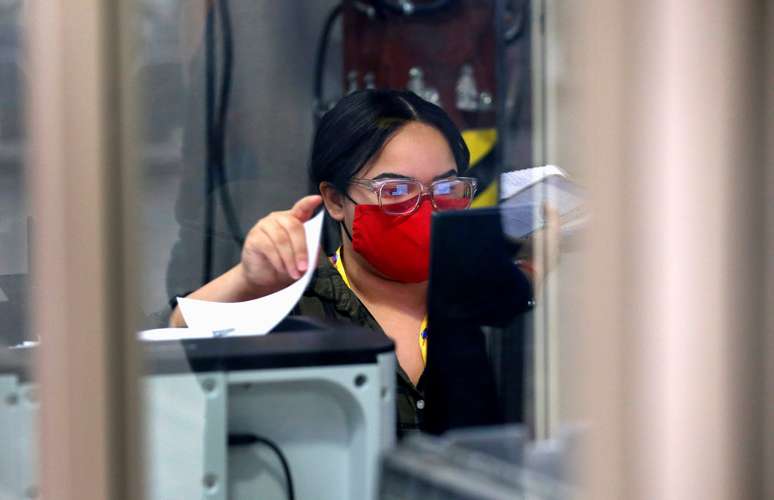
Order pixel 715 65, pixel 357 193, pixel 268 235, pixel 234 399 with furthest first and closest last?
pixel 357 193, pixel 268 235, pixel 234 399, pixel 715 65

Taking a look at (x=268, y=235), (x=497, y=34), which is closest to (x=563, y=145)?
(x=268, y=235)

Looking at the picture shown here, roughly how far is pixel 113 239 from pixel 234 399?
0.33 metres

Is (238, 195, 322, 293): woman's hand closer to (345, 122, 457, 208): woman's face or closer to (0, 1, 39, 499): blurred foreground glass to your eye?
(345, 122, 457, 208): woman's face

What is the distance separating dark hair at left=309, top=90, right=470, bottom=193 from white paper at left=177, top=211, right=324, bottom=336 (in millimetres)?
371

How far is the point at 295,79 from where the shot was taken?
2801mm

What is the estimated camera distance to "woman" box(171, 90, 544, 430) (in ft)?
4.60

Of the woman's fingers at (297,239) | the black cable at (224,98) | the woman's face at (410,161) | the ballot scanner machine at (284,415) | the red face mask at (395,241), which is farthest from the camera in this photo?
the black cable at (224,98)

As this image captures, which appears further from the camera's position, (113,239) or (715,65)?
(113,239)

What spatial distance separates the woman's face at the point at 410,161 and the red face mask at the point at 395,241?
0.03 meters

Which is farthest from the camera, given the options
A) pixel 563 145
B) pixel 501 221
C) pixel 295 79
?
pixel 295 79

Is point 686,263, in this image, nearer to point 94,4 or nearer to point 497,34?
point 94,4

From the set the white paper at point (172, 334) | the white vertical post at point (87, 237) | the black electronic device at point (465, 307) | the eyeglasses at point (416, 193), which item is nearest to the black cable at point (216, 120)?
the eyeglasses at point (416, 193)

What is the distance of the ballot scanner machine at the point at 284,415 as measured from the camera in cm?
113

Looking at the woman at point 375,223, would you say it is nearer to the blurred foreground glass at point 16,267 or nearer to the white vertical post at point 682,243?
the blurred foreground glass at point 16,267
